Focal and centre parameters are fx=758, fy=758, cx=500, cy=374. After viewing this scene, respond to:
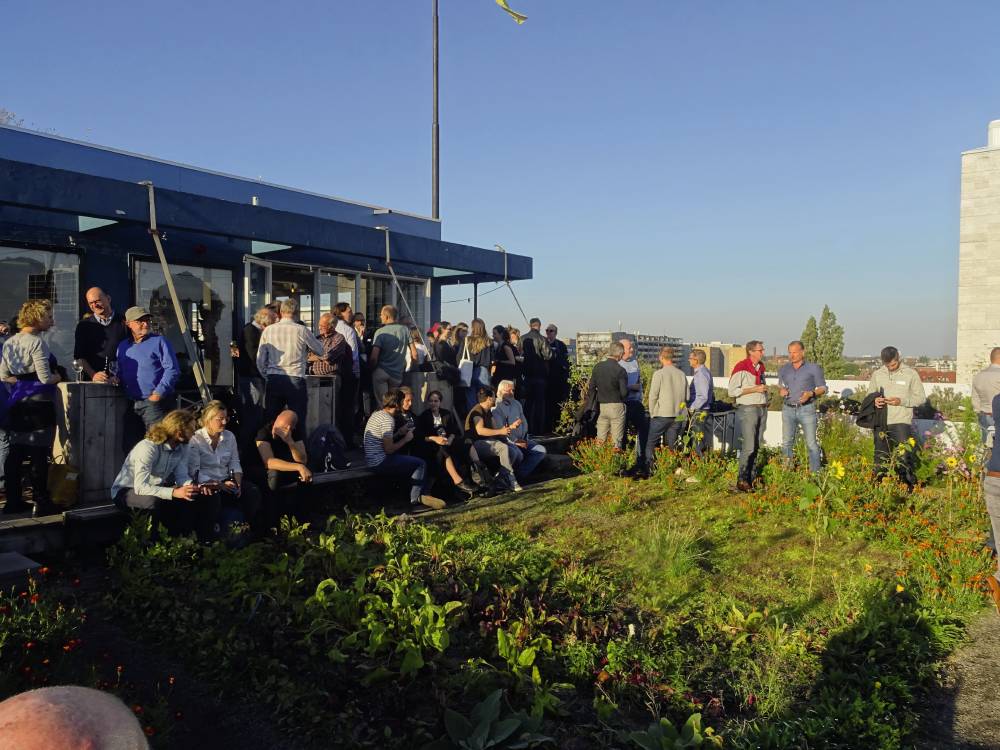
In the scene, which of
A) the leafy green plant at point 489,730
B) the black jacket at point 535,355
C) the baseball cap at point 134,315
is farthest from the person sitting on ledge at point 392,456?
the leafy green plant at point 489,730

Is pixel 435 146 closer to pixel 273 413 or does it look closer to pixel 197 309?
pixel 197 309

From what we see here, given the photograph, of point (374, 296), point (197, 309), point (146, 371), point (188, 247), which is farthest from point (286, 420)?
point (374, 296)

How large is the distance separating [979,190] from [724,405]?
56.0 ft

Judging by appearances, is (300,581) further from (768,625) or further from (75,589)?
(768,625)

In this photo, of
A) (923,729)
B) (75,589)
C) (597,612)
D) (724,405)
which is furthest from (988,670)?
(724,405)

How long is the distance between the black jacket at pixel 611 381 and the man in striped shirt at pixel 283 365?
4.00 metres

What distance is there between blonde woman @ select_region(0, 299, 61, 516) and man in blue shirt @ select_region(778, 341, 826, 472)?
25.3ft

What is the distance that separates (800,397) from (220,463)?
6.61 m

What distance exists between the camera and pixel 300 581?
4.80 m

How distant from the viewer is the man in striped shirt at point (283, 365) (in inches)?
291

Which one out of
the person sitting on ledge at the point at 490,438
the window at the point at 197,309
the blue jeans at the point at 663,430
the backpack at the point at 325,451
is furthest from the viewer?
the blue jeans at the point at 663,430

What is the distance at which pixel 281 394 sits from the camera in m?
7.43

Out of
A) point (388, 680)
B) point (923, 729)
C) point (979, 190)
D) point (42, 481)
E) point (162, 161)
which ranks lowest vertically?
point (923, 729)

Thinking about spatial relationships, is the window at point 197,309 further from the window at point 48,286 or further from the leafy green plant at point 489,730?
the leafy green plant at point 489,730
